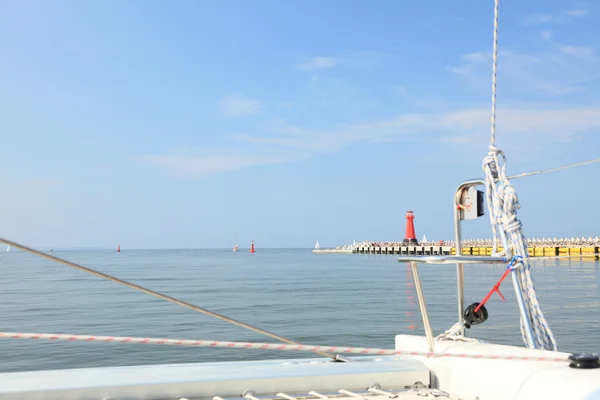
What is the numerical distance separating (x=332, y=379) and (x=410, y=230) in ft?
224

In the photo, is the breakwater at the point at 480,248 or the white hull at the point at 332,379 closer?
the white hull at the point at 332,379

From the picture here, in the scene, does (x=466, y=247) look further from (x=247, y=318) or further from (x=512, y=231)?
(x=512, y=231)

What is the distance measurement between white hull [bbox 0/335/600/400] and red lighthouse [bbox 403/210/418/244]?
220 feet

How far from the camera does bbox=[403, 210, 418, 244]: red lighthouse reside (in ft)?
229

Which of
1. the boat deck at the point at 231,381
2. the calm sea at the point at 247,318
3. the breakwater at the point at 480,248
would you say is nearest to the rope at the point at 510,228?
the boat deck at the point at 231,381

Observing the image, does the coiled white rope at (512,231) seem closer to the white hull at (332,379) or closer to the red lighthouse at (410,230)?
the white hull at (332,379)

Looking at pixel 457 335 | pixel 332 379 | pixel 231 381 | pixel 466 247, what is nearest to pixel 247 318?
pixel 457 335

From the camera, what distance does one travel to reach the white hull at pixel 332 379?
2732 mm

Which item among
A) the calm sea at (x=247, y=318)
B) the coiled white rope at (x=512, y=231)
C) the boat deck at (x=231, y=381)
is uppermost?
the coiled white rope at (x=512, y=231)

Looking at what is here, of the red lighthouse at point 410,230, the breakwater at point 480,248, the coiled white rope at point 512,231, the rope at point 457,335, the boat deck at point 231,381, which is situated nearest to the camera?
the boat deck at point 231,381

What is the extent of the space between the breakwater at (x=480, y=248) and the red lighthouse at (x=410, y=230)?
2.98 feet

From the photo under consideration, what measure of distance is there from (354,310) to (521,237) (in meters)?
11.7

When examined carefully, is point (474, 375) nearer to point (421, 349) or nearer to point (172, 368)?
point (421, 349)

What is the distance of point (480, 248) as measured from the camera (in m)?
56.9
